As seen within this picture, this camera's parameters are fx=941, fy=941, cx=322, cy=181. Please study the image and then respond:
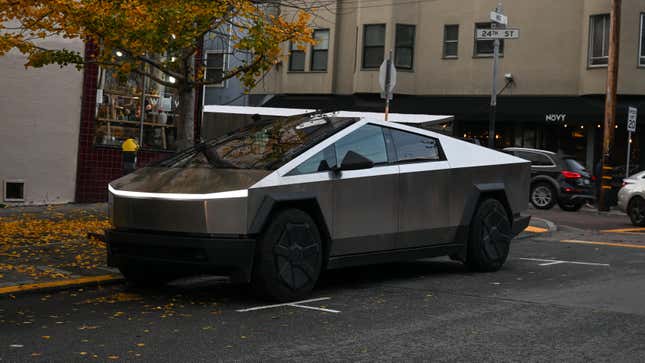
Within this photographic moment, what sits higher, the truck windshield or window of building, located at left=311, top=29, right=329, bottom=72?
window of building, located at left=311, top=29, right=329, bottom=72

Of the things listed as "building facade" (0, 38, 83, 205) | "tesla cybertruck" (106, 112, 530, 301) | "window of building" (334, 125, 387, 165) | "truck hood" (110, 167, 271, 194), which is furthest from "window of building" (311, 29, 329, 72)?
"truck hood" (110, 167, 271, 194)

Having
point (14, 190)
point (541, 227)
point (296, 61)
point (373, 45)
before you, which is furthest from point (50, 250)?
point (296, 61)

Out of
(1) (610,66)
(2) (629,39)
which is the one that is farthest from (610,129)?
(2) (629,39)

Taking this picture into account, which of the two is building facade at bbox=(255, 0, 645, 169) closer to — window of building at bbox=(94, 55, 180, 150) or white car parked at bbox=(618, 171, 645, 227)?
white car parked at bbox=(618, 171, 645, 227)

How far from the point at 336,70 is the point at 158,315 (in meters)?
28.7

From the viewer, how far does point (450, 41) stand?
33375mm

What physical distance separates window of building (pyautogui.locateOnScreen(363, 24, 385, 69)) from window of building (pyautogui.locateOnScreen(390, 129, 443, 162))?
24.5 meters

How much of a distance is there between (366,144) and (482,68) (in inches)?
956

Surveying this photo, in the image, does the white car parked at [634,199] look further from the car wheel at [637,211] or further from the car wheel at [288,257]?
the car wheel at [288,257]

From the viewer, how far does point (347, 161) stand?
8328 millimetres

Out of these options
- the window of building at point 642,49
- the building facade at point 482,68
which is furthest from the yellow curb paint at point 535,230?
the window of building at point 642,49

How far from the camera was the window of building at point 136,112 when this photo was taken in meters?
18.6

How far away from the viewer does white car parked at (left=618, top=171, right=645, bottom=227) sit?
19609mm

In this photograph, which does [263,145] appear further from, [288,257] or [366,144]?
[288,257]
